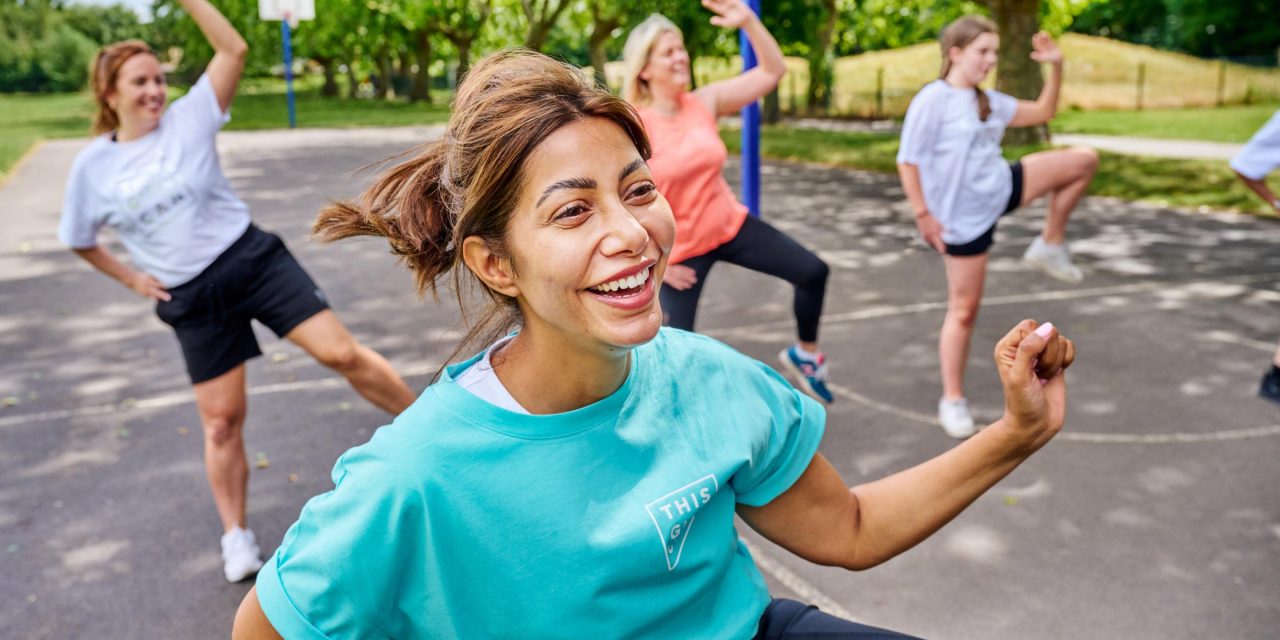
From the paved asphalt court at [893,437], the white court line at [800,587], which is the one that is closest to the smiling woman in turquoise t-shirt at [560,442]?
the paved asphalt court at [893,437]

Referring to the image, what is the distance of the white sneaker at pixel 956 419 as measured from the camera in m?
5.36

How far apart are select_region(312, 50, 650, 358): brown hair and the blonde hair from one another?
10.2ft

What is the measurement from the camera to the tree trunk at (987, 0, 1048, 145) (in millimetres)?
17938

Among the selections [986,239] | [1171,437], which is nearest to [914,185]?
[986,239]

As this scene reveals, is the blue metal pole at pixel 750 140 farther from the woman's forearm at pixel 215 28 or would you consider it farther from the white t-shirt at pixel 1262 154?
→ the woman's forearm at pixel 215 28

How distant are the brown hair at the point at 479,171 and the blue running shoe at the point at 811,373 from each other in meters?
3.85

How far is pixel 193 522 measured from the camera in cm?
476

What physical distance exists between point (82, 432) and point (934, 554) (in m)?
4.27

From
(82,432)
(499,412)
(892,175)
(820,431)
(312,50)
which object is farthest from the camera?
(312,50)

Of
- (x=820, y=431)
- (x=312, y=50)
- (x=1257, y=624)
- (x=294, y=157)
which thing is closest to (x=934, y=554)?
(x=1257, y=624)

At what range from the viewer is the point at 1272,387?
15.9 ft

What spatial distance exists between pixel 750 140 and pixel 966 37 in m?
3.08

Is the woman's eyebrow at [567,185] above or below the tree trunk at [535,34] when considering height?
below

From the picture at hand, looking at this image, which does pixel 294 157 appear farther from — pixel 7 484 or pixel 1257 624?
pixel 1257 624
